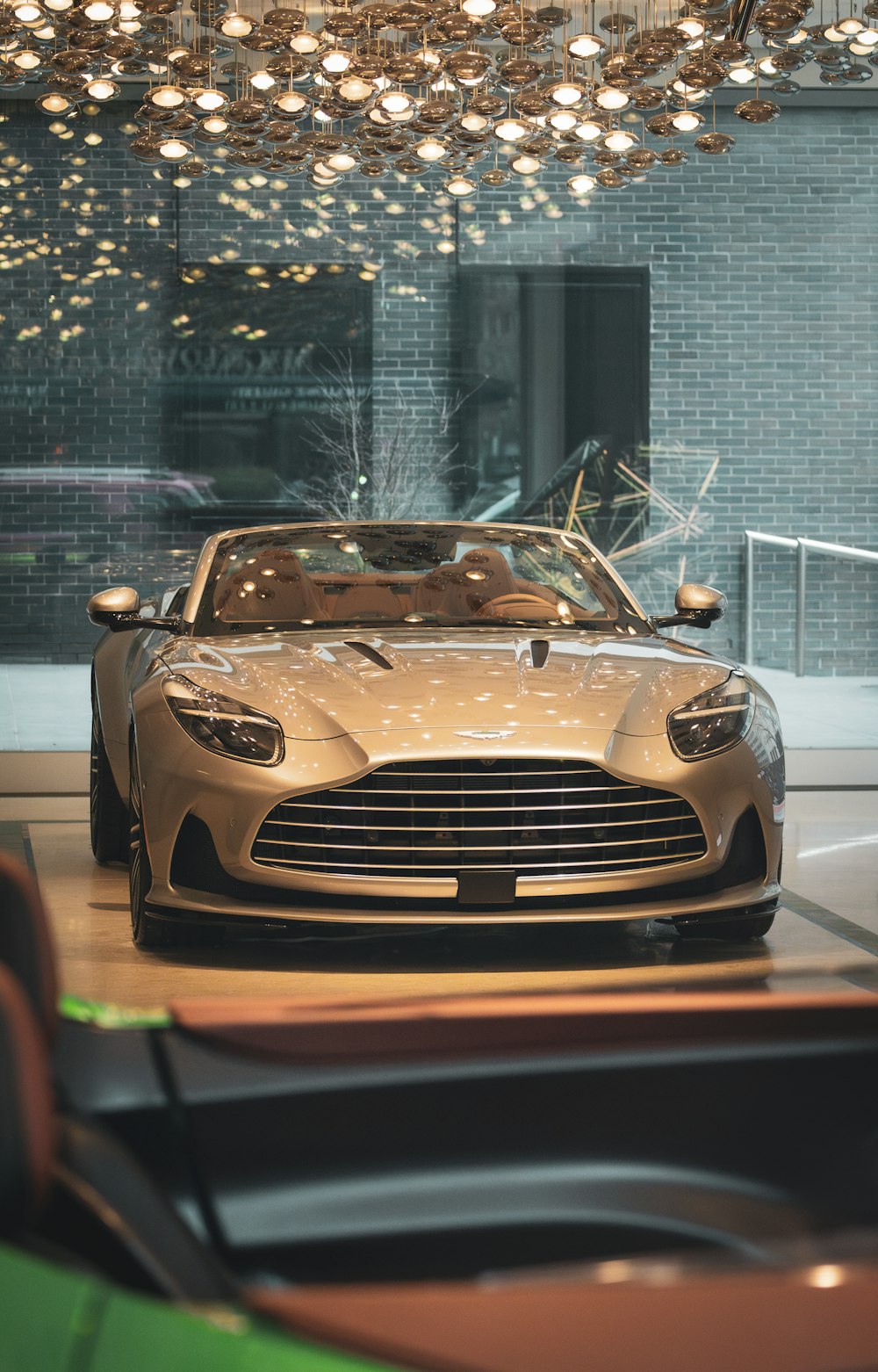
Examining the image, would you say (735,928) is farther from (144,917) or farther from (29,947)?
(29,947)

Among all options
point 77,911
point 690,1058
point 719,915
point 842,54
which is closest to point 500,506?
point 842,54

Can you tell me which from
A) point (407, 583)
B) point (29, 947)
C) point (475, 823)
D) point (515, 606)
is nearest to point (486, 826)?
point (475, 823)

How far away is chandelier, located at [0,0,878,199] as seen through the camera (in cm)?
601

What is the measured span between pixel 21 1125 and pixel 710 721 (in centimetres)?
328

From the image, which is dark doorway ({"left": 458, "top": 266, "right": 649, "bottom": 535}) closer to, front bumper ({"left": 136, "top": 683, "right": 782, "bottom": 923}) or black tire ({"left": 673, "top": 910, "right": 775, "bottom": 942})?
black tire ({"left": 673, "top": 910, "right": 775, "bottom": 942})

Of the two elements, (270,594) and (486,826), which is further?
(270,594)

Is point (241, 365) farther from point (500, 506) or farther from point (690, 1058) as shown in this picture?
point (690, 1058)

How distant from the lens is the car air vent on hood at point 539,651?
443 cm

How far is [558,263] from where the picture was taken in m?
9.04

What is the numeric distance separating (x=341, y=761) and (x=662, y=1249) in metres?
2.39

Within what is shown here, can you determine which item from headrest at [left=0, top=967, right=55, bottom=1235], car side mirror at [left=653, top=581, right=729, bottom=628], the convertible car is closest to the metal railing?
car side mirror at [left=653, top=581, right=729, bottom=628]

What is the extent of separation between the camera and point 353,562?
5.73 metres

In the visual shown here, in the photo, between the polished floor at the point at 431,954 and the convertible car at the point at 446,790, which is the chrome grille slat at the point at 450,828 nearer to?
the convertible car at the point at 446,790

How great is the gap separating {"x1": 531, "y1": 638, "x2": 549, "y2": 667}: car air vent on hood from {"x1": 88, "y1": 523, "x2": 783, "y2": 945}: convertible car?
0.01m
